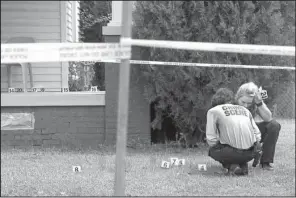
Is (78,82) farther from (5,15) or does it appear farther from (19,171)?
(19,171)

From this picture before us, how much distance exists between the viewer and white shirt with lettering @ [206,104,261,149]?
18.7ft

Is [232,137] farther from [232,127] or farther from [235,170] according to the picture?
[235,170]

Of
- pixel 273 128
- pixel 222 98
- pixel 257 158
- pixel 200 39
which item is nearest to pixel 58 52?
pixel 222 98

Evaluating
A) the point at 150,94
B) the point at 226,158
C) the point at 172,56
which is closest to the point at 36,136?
the point at 150,94

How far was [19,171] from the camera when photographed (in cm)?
587

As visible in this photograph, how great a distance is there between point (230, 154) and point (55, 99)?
3.08 meters

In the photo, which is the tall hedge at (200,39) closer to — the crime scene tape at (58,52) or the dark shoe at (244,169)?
the dark shoe at (244,169)

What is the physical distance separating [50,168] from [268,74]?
3.07 metres

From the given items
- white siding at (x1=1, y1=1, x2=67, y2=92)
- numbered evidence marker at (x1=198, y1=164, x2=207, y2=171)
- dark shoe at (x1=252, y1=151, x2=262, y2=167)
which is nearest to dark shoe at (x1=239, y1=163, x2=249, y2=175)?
dark shoe at (x1=252, y1=151, x2=262, y2=167)

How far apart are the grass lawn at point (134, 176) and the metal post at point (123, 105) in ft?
5.95

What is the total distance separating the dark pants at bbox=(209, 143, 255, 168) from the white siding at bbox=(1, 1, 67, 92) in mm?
3329

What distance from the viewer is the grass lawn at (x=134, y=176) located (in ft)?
16.0

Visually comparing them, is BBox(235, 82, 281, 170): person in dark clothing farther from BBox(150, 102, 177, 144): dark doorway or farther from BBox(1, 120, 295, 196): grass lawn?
BBox(150, 102, 177, 144): dark doorway

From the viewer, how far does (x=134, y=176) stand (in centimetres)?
559
